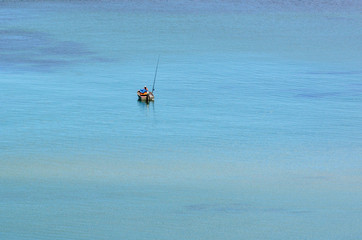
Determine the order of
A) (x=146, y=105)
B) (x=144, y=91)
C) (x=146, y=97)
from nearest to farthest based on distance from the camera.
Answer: (x=146, y=105) → (x=146, y=97) → (x=144, y=91)

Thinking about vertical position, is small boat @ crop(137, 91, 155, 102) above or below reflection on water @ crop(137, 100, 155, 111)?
above

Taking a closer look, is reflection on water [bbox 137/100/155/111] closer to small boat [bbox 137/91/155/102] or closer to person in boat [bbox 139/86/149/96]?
small boat [bbox 137/91/155/102]

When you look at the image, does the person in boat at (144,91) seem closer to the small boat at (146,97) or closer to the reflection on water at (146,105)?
the small boat at (146,97)

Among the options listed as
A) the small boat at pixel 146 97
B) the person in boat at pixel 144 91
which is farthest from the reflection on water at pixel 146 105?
the person in boat at pixel 144 91

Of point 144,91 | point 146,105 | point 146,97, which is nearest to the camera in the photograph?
point 146,105

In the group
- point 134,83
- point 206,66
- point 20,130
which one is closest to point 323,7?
point 206,66

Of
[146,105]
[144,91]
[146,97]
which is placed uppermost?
[144,91]

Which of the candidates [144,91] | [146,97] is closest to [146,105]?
[146,97]

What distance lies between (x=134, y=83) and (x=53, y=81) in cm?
277

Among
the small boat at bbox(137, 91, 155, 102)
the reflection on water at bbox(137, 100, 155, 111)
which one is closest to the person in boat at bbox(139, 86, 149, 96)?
the small boat at bbox(137, 91, 155, 102)

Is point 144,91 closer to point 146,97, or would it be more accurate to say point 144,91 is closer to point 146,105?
point 146,97

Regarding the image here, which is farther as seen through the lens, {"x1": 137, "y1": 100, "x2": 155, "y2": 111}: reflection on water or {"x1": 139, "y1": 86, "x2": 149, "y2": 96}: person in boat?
{"x1": 139, "y1": 86, "x2": 149, "y2": 96}: person in boat

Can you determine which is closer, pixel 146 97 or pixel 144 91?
pixel 146 97

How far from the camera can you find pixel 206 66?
3156cm
